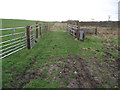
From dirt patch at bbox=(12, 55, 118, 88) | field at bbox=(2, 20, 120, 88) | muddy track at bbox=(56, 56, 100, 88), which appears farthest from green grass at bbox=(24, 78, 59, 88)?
muddy track at bbox=(56, 56, 100, 88)

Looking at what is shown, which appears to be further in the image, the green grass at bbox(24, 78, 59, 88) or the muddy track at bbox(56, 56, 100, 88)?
the muddy track at bbox(56, 56, 100, 88)

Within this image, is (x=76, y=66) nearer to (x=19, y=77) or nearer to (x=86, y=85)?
(x=86, y=85)

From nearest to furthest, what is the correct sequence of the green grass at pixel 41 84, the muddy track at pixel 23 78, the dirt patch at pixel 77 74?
the green grass at pixel 41 84 < the muddy track at pixel 23 78 < the dirt patch at pixel 77 74

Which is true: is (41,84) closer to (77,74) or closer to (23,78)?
(23,78)

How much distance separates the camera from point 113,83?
347cm

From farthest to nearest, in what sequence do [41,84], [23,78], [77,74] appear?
[77,74], [23,78], [41,84]

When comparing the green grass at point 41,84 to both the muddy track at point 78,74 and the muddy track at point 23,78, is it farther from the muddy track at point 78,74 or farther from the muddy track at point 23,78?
the muddy track at point 78,74

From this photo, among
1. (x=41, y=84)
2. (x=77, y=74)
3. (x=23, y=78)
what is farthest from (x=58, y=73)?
(x=23, y=78)

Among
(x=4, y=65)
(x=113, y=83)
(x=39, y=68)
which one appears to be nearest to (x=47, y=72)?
(x=39, y=68)

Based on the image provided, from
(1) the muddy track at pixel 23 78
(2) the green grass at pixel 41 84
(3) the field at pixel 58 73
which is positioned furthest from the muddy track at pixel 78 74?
(1) the muddy track at pixel 23 78

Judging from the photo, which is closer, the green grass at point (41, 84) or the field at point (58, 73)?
the green grass at point (41, 84)

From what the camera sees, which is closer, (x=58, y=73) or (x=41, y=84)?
(x=41, y=84)

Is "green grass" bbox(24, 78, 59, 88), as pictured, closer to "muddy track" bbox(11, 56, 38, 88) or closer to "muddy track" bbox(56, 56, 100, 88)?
"muddy track" bbox(11, 56, 38, 88)

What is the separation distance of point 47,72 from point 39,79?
21.8 inches
